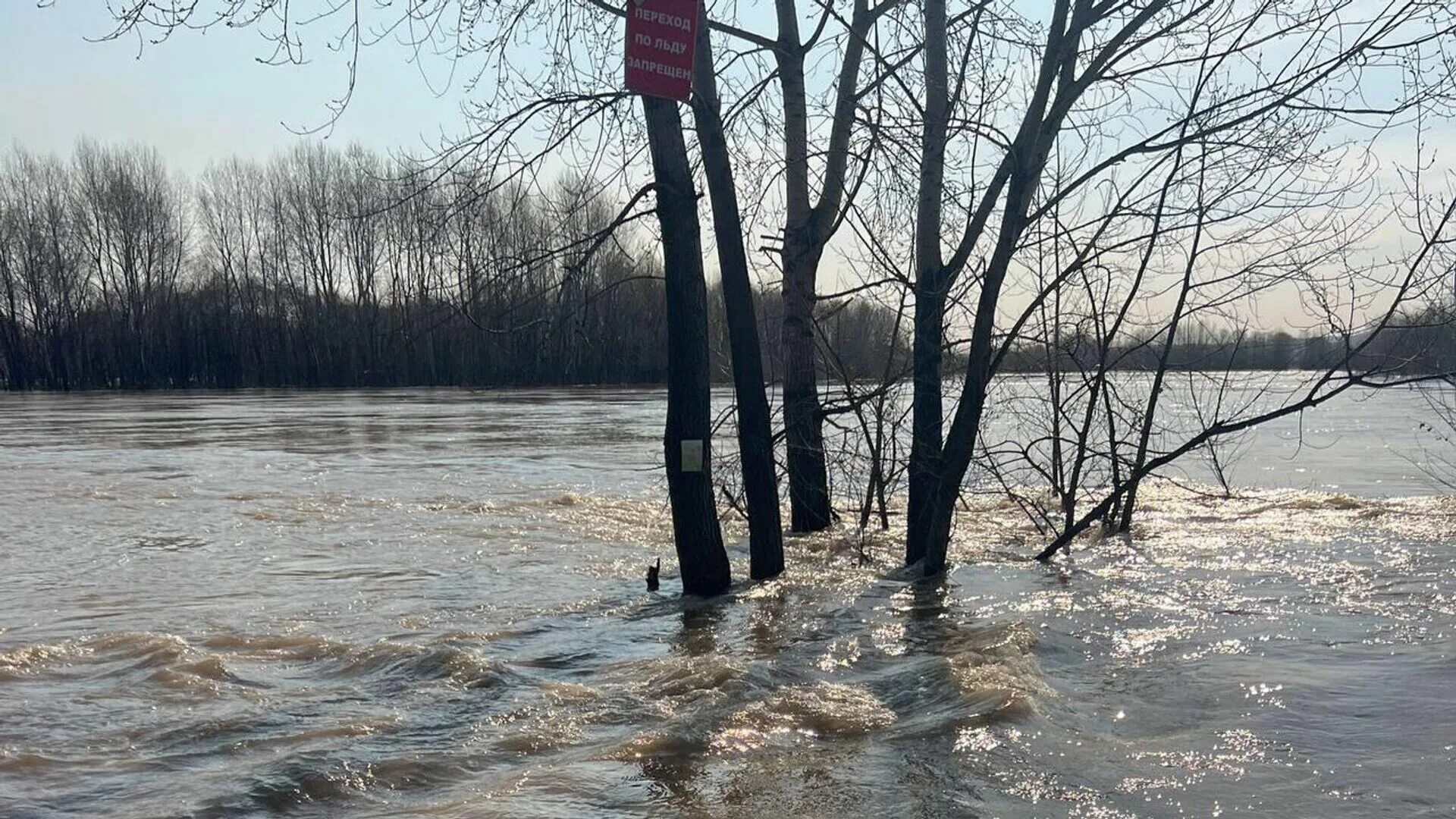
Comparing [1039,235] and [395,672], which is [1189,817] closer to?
[395,672]

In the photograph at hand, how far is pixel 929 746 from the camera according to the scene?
5.23 m

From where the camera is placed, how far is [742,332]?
916cm

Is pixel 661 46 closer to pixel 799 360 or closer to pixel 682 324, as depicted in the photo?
pixel 682 324

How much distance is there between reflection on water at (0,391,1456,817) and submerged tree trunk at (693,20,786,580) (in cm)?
45

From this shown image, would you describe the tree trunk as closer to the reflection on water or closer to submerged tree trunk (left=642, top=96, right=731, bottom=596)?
the reflection on water

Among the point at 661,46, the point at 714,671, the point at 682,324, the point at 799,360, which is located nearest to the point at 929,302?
the point at 799,360

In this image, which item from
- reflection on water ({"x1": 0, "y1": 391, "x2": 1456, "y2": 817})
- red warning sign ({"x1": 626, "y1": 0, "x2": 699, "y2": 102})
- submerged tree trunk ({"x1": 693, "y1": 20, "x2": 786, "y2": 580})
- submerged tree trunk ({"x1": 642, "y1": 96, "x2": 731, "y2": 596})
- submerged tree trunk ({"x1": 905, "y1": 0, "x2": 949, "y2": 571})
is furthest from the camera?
submerged tree trunk ({"x1": 905, "y1": 0, "x2": 949, "y2": 571})

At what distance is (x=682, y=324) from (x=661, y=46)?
194cm

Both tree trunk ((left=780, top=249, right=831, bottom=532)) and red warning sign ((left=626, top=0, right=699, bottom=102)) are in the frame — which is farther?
tree trunk ((left=780, top=249, right=831, bottom=532))

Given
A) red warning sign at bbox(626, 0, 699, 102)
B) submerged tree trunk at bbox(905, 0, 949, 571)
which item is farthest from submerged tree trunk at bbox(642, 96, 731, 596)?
submerged tree trunk at bbox(905, 0, 949, 571)

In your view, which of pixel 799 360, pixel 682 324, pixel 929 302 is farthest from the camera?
pixel 799 360

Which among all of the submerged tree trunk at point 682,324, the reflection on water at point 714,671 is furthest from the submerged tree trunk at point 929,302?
the submerged tree trunk at point 682,324

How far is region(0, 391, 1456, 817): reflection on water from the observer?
480 centimetres

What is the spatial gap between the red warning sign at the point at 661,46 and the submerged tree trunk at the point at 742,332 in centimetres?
81
